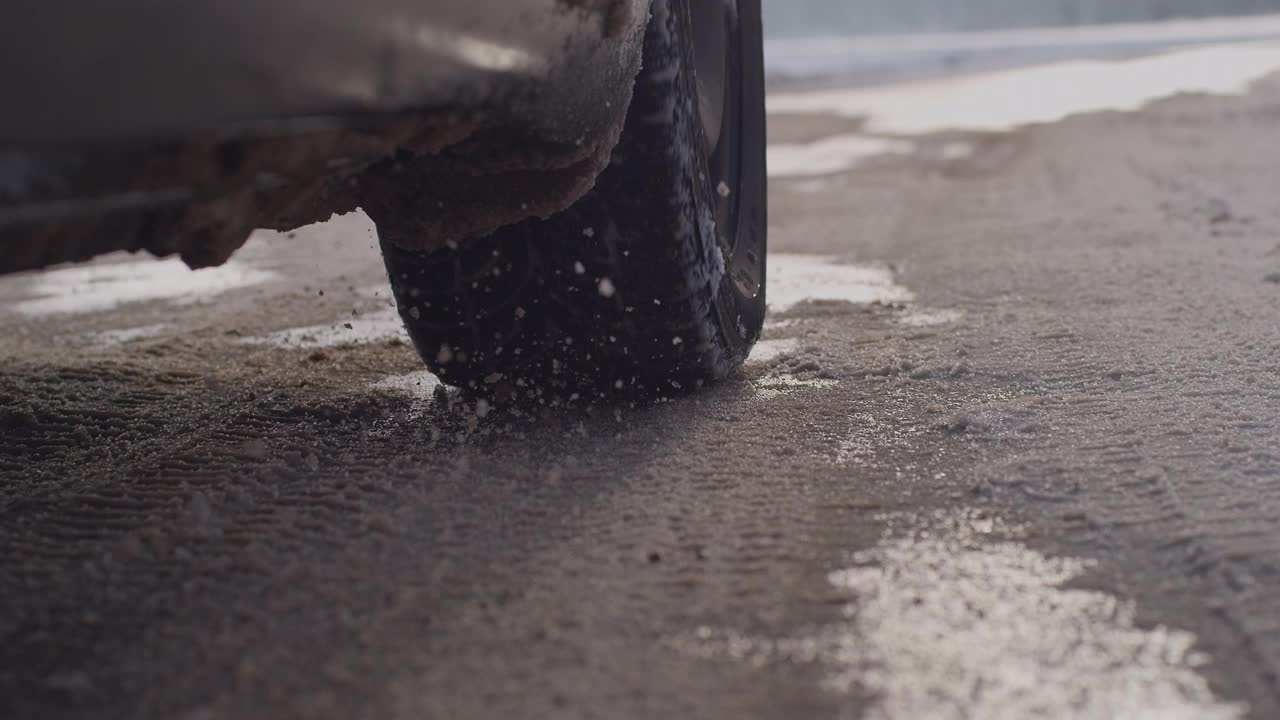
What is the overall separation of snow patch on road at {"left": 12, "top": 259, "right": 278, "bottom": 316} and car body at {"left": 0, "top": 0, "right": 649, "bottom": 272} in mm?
1997

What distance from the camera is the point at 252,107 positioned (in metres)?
1.00

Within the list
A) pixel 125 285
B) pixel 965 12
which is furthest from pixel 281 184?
pixel 965 12

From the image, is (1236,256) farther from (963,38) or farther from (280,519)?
(963,38)

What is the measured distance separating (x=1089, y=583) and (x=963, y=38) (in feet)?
58.0

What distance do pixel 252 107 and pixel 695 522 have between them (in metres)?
0.75

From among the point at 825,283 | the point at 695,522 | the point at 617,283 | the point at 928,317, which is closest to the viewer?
the point at 695,522

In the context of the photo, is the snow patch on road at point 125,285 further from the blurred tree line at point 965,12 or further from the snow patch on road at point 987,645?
the blurred tree line at point 965,12

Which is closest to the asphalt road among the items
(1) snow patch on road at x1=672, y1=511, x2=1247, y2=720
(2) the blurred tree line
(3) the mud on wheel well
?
(1) snow patch on road at x1=672, y1=511, x2=1247, y2=720

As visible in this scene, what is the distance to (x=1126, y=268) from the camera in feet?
9.58

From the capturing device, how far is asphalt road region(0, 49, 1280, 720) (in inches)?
43.7

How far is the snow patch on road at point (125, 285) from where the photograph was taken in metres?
3.31

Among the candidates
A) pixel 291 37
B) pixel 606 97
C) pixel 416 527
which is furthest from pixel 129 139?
pixel 606 97

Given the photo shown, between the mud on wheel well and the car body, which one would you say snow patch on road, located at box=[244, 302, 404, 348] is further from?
the car body

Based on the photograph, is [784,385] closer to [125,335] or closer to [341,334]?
[341,334]
